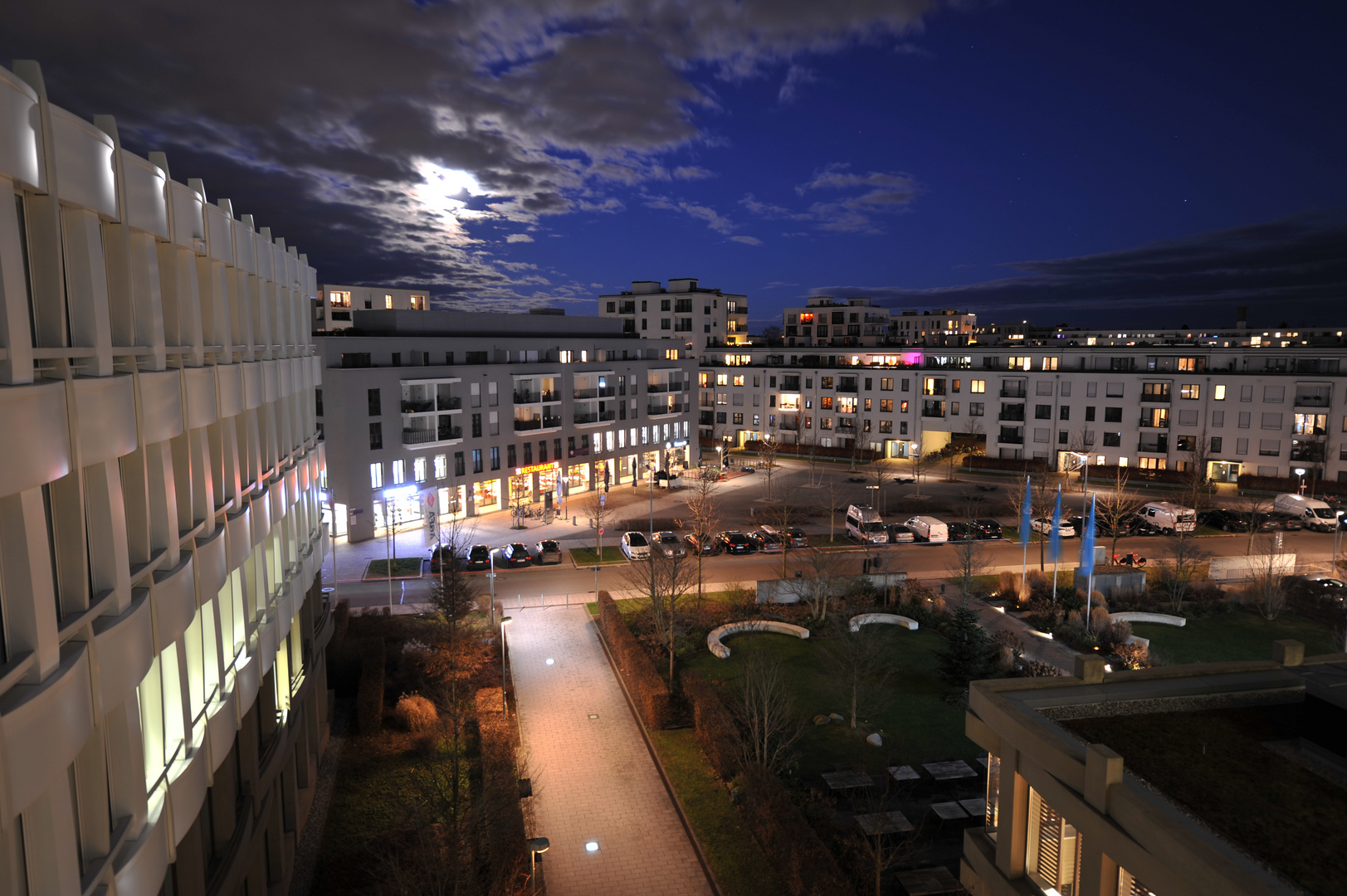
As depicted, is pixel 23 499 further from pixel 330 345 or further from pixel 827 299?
pixel 827 299

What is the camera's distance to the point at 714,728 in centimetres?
2212

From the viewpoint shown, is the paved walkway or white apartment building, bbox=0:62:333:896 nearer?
white apartment building, bbox=0:62:333:896

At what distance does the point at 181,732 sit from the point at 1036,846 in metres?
13.6

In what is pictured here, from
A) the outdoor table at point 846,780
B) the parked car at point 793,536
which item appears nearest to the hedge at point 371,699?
the outdoor table at point 846,780

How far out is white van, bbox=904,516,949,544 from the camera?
47.2 meters

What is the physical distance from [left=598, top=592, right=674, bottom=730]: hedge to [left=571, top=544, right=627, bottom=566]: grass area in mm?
9741

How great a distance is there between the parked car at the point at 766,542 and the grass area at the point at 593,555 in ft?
27.0

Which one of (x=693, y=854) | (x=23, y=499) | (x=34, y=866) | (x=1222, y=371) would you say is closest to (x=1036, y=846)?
(x=693, y=854)

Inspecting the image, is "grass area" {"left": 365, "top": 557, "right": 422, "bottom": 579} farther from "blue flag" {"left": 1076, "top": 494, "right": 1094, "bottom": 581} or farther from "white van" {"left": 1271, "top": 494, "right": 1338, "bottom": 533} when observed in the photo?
"white van" {"left": 1271, "top": 494, "right": 1338, "bottom": 533}

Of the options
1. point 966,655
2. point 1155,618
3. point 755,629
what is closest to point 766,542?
point 755,629

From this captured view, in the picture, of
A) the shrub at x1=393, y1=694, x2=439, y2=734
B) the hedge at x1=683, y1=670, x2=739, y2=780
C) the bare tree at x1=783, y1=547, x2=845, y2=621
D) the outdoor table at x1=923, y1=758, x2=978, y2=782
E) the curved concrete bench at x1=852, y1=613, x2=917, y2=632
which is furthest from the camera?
the bare tree at x1=783, y1=547, x2=845, y2=621

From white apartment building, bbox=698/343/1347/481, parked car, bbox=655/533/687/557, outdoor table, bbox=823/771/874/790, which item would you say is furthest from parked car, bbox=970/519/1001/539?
outdoor table, bbox=823/771/874/790

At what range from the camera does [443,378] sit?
163 ft

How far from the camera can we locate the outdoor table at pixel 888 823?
1780cm
